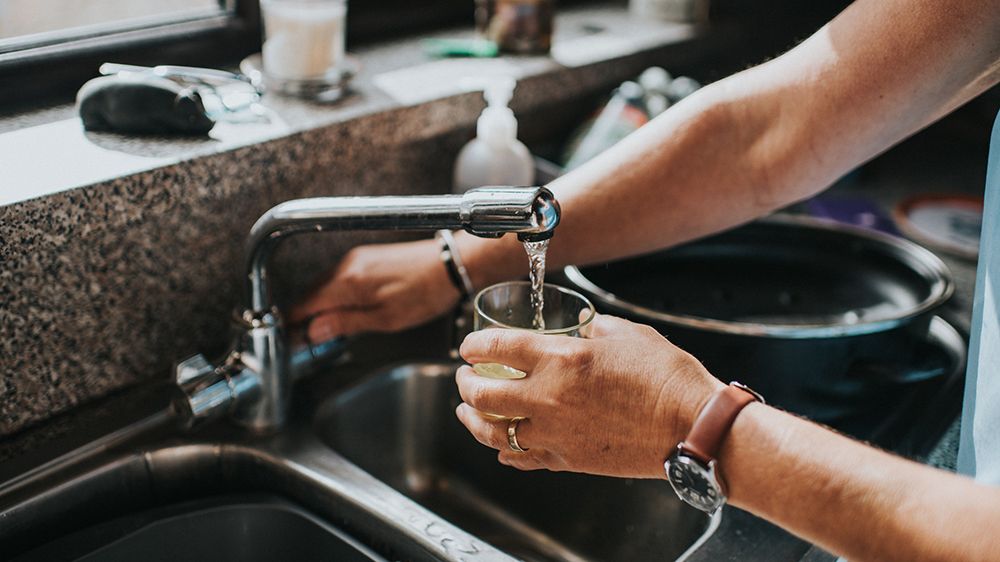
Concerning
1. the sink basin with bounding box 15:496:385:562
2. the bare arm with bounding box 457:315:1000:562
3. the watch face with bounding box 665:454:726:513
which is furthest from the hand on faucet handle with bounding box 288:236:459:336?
the watch face with bounding box 665:454:726:513

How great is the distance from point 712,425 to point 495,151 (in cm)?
67

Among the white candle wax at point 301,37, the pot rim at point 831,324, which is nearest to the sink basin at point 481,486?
the pot rim at point 831,324

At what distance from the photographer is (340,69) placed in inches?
48.9

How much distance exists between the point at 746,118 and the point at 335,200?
1.51 feet

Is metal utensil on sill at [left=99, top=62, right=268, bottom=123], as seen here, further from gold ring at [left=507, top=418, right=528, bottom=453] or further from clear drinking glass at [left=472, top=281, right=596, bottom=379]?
gold ring at [left=507, top=418, right=528, bottom=453]

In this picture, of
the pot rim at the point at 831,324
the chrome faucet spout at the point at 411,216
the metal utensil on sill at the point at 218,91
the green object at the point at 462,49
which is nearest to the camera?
the chrome faucet spout at the point at 411,216

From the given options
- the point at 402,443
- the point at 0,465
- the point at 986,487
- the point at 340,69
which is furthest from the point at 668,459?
the point at 340,69

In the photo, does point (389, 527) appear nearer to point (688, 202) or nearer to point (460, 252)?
point (460, 252)

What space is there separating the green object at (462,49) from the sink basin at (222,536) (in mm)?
786

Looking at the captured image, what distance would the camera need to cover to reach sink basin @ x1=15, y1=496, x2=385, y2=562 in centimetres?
90

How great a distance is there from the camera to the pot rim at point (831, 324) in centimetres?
99

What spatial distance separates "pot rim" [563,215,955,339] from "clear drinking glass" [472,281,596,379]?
0.22 metres

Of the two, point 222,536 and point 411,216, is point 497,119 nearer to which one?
point 411,216

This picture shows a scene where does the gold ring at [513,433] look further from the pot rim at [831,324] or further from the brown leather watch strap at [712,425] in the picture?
the pot rim at [831,324]
